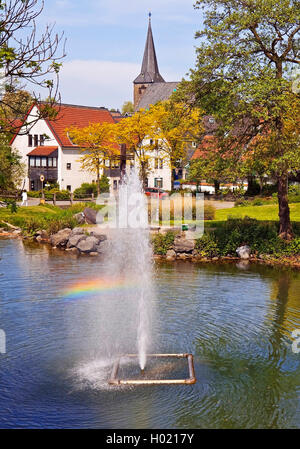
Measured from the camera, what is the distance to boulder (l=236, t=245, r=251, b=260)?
30.5 metres

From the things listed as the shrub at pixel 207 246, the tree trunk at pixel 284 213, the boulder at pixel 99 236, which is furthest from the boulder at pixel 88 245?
the tree trunk at pixel 284 213

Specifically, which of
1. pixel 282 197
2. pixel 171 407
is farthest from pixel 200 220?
pixel 171 407

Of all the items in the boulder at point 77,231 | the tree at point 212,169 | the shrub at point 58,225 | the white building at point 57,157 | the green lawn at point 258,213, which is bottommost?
the boulder at point 77,231

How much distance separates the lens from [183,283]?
2427 centimetres

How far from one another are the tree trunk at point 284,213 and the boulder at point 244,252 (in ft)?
6.39

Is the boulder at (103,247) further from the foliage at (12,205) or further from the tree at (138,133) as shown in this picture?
the tree at (138,133)

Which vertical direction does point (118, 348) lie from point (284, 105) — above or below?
below

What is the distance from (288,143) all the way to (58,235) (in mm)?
16621

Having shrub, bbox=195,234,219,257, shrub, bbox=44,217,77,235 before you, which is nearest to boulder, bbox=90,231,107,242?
shrub, bbox=44,217,77,235

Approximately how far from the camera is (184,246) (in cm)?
3152

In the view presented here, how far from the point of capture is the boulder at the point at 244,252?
30516 millimetres

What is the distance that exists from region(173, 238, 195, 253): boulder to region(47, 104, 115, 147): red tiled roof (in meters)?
45.8

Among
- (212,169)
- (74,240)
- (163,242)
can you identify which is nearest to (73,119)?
(74,240)
